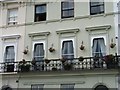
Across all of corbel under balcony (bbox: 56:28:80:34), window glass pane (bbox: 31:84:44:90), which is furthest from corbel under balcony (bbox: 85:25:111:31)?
window glass pane (bbox: 31:84:44:90)

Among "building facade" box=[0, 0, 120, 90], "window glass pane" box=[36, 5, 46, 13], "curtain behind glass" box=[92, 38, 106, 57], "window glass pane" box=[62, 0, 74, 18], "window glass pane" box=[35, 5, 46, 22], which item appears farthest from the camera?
"window glass pane" box=[36, 5, 46, 13]

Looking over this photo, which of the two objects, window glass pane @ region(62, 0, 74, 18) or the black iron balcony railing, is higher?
window glass pane @ region(62, 0, 74, 18)

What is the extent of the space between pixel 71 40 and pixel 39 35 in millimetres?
2790

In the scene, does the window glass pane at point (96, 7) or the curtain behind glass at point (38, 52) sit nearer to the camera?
the window glass pane at point (96, 7)

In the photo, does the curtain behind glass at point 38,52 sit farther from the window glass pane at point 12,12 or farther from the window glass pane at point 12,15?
the window glass pane at point 12,12

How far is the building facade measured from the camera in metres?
19.6

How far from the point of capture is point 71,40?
69.8 ft

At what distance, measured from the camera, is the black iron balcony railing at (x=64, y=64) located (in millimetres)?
18766

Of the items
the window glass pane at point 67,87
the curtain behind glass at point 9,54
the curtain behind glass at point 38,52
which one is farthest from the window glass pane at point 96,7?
the curtain behind glass at point 9,54

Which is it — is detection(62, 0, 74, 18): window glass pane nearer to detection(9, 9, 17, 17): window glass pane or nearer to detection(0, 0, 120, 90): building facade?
detection(0, 0, 120, 90): building facade

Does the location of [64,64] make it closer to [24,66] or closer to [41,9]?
[24,66]

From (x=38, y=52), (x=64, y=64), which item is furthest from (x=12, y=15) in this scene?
(x=64, y=64)

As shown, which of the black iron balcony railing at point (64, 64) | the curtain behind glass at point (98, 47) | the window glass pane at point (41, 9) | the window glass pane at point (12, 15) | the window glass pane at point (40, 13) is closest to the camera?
the black iron balcony railing at point (64, 64)

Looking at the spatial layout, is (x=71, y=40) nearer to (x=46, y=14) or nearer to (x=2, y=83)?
(x=46, y=14)
